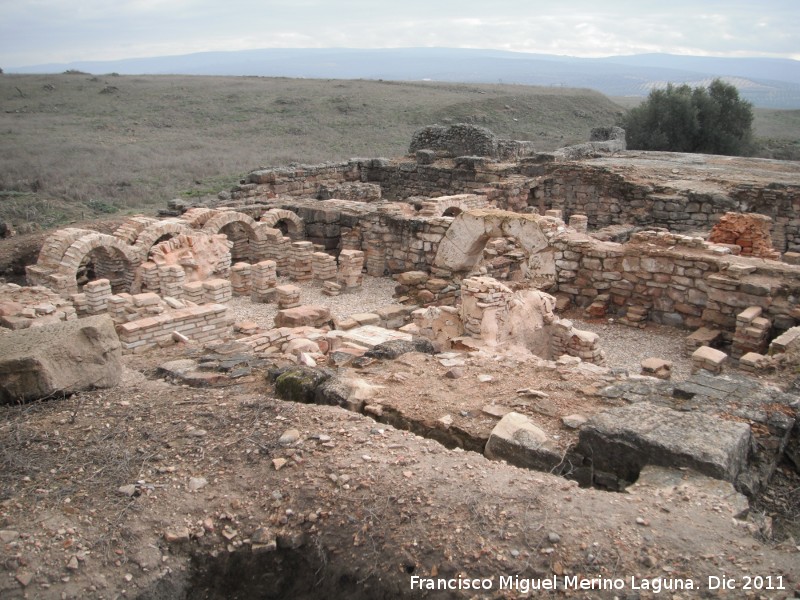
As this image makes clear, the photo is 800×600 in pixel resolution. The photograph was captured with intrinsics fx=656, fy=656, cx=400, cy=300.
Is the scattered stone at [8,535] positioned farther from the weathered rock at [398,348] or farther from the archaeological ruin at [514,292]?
the weathered rock at [398,348]

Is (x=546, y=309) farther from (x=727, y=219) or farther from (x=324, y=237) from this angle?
(x=324, y=237)

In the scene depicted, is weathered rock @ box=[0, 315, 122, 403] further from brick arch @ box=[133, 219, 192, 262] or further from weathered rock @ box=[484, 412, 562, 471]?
brick arch @ box=[133, 219, 192, 262]

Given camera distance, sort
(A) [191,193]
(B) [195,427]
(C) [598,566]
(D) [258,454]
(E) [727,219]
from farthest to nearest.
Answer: (A) [191,193] → (E) [727,219] → (B) [195,427] → (D) [258,454] → (C) [598,566]

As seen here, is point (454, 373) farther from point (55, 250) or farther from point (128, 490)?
point (55, 250)

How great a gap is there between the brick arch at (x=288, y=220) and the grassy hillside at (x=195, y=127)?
5.82 m

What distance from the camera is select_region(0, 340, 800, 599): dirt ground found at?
10.9 feet

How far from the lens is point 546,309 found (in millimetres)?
8836

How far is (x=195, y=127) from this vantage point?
3834 centimetres

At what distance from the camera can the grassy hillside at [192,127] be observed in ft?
69.3

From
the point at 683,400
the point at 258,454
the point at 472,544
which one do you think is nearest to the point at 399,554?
the point at 472,544

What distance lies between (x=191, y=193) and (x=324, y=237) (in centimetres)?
792

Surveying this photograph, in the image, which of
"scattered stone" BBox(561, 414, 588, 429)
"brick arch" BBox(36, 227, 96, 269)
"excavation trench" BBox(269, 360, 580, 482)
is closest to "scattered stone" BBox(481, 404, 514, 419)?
"excavation trench" BBox(269, 360, 580, 482)

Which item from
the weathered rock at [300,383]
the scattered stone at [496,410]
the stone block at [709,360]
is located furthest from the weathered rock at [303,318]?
the stone block at [709,360]

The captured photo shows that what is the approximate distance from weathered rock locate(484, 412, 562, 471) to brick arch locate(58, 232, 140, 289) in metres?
8.80
